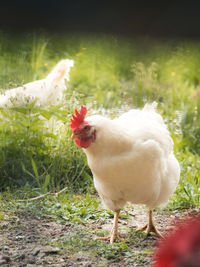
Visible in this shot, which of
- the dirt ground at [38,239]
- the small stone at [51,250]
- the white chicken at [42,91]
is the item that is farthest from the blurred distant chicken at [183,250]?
the white chicken at [42,91]

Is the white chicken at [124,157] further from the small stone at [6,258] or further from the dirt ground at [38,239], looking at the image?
the small stone at [6,258]

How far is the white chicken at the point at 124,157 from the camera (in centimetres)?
216

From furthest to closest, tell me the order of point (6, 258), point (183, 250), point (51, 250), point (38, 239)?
point (38, 239)
point (51, 250)
point (6, 258)
point (183, 250)

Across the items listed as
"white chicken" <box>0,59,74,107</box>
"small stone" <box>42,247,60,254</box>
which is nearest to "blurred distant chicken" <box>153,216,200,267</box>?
"small stone" <box>42,247,60,254</box>

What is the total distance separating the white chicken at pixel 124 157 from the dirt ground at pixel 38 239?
0.43 metres

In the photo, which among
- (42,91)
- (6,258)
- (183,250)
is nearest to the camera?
(183,250)

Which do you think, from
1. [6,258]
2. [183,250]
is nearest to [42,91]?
[6,258]

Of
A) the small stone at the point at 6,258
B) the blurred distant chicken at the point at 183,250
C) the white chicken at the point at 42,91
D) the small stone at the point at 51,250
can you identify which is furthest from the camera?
the white chicken at the point at 42,91

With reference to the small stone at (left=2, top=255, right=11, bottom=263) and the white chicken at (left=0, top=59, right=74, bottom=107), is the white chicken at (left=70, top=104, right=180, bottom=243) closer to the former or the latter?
the small stone at (left=2, top=255, right=11, bottom=263)

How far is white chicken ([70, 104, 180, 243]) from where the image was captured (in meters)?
2.16

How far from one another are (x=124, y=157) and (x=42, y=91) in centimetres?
164

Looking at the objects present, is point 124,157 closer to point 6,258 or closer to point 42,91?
point 6,258

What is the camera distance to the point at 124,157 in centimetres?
215

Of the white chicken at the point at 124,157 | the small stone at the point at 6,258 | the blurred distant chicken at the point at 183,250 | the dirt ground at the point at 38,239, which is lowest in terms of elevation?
the dirt ground at the point at 38,239
